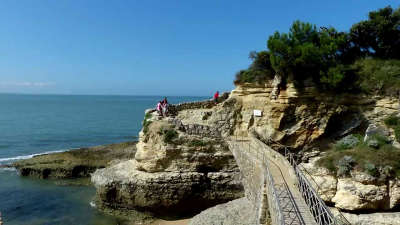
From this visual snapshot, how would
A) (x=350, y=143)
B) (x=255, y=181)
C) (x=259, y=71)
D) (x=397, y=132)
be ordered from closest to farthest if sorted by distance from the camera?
(x=255, y=181) → (x=397, y=132) → (x=350, y=143) → (x=259, y=71)

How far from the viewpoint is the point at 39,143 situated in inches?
1501

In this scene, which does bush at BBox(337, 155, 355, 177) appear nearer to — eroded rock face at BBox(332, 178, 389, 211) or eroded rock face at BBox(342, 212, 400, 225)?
eroded rock face at BBox(332, 178, 389, 211)

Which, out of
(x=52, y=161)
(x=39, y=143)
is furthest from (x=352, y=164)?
(x=39, y=143)

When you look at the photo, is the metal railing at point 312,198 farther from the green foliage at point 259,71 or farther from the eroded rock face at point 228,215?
the green foliage at point 259,71

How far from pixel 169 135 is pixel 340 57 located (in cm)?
1411

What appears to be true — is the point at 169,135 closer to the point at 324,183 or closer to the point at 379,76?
the point at 324,183

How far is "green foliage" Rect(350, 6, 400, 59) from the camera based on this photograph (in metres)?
18.4

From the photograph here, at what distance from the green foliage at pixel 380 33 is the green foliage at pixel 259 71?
21.5ft

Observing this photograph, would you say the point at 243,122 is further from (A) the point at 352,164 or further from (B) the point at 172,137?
(A) the point at 352,164

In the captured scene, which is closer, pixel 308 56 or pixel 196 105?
pixel 308 56

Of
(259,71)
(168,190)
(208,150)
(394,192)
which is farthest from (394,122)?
(168,190)

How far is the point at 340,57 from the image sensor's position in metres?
20.4

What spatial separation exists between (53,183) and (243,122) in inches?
669

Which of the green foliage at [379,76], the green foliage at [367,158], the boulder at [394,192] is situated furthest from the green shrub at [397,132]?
the boulder at [394,192]
